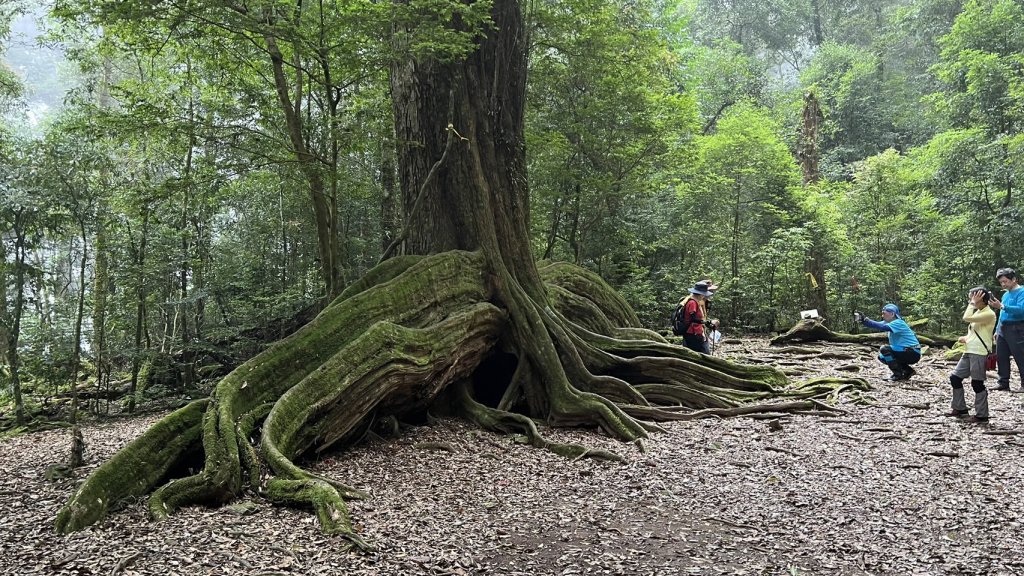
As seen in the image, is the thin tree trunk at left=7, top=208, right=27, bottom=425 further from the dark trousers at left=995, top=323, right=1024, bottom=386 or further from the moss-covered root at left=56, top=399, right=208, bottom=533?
the dark trousers at left=995, top=323, right=1024, bottom=386

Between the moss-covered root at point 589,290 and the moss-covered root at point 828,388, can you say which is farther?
the moss-covered root at point 589,290

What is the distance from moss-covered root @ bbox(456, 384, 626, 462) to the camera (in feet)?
17.8

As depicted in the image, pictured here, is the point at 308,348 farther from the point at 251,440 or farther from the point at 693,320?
the point at 693,320

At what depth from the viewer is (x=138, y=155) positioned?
13320 mm

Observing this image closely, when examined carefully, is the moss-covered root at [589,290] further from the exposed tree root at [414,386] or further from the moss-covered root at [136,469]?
the moss-covered root at [136,469]

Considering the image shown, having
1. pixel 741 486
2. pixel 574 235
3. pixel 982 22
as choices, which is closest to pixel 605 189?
pixel 574 235

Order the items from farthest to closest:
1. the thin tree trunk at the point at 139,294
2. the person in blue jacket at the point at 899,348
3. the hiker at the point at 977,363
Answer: the thin tree trunk at the point at 139,294
the person in blue jacket at the point at 899,348
the hiker at the point at 977,363

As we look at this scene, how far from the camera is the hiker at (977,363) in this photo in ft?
20.0

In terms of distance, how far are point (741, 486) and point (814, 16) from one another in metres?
46.8

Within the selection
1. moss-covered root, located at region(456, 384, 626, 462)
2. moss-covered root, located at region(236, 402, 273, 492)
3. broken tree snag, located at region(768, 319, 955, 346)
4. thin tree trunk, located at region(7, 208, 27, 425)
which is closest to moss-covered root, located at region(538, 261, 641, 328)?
moss-covered root, located at region(456, 384, 626, 462)

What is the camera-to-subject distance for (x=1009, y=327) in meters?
7.89

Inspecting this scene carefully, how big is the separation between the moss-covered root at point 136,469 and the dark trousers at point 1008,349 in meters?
9.64

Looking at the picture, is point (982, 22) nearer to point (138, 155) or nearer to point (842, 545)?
point (842, 545)

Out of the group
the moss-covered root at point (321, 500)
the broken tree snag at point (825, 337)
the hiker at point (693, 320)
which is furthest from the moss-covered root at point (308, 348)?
the broken tree snag at point (825, 337)
